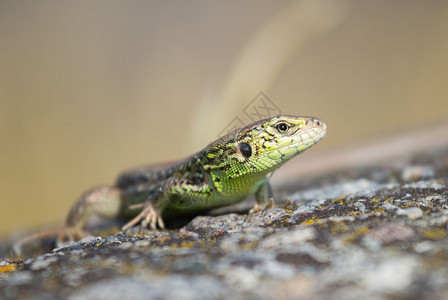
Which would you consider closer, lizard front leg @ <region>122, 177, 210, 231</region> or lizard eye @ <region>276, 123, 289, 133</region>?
lizard eye @ <region>276, 123, 289, 133</region>

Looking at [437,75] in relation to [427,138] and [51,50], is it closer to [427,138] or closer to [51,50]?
[427,138]

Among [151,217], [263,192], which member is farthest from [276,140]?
[151,217]

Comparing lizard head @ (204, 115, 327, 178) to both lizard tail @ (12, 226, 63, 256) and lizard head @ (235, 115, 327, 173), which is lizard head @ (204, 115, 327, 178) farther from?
lizard tail @ (12, 226, 63, 256)

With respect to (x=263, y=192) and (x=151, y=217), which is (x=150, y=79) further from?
A: (x=263, y=192)

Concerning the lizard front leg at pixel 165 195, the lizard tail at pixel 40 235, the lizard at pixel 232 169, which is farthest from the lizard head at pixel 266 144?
the lizard tail at pixel 40 235

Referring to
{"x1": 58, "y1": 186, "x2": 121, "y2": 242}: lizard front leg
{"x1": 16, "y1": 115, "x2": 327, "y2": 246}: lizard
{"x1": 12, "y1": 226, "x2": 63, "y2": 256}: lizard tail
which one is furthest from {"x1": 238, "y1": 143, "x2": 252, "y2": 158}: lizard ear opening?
{"x1": 12, "y1": 226, "x2": 63, "y2": 256}: lizard tail

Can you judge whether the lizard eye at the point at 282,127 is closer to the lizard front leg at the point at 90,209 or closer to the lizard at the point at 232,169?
the lizard at the point at 232,169

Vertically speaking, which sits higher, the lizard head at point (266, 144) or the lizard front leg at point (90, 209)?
the lizard head at point (266, 144)
